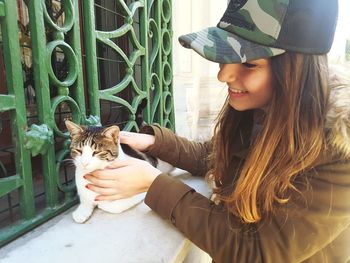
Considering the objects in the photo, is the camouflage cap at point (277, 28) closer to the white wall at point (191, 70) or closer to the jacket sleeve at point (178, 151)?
the jacket sleeve at point (178, 151)

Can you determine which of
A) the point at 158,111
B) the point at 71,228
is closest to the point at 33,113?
the point at 71,228

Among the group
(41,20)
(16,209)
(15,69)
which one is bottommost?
(16,209)

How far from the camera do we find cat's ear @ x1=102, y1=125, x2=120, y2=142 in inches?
31.9

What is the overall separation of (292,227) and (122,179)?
39cm

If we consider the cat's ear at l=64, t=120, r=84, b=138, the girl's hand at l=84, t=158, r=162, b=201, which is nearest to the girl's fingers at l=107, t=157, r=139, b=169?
the girl's hand at l=84, t=158, r=162, b=201

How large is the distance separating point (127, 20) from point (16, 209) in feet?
2.24

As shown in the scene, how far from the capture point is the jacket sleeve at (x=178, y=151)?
101 cm

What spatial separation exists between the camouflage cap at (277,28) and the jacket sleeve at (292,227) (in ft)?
0.73

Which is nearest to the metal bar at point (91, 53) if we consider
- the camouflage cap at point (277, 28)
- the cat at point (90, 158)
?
the cat at point (90, 158)

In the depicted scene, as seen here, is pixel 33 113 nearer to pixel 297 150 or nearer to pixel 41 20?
pixel 41 20

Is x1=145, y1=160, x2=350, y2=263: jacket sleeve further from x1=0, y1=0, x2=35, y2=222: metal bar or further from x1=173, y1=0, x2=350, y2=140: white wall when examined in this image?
x1=173, y1=0, x2=350, y2=140: white wall

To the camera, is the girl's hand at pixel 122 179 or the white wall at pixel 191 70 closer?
the girl's hand at pixel 122 179

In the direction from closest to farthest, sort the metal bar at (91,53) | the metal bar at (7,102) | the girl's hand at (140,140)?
the metal bar at (7,102) → the metal bar at (91,53) → the girl's hand at (140,140)

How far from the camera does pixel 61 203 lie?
0.82m
